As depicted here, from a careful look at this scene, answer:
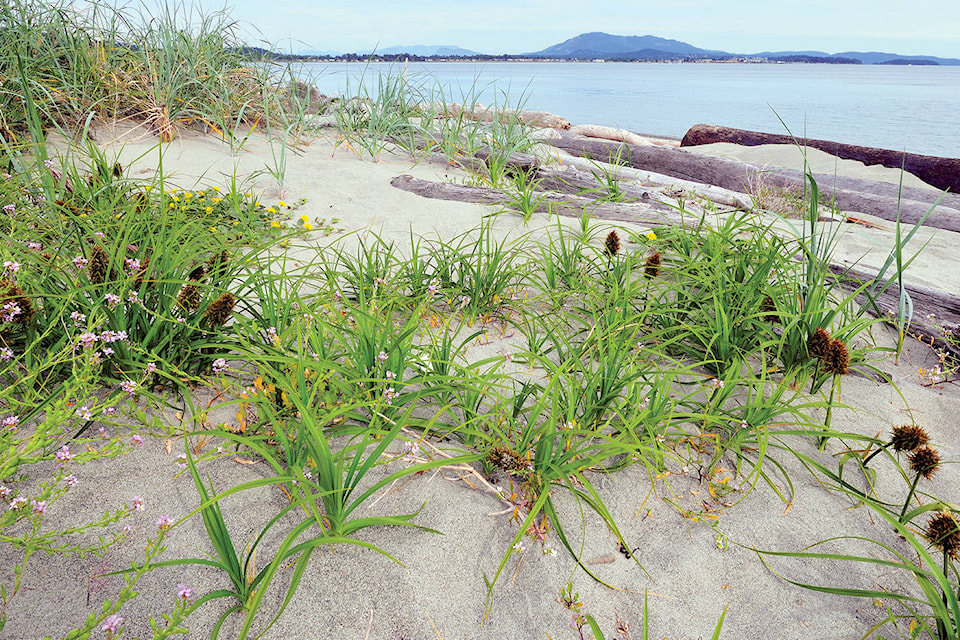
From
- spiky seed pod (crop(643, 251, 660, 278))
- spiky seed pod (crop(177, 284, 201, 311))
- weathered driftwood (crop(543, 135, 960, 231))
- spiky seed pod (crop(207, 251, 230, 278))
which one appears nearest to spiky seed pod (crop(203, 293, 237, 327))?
spiky seed pod (crop(177, 284, 201, 311))

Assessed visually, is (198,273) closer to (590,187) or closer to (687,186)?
(590,187)

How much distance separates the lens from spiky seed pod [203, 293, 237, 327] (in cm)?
179

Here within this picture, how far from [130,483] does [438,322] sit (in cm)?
137

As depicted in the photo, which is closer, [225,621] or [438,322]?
[225,621]

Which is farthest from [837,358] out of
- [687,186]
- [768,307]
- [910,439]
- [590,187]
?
[687,186]

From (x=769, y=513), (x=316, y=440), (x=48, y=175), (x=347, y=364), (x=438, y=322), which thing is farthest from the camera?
(x=48, y=175)

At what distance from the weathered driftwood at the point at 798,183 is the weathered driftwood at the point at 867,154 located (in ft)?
1.24

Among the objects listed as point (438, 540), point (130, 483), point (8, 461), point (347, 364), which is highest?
point (8, 461)

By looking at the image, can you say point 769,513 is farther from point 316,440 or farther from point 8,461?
point 8,461

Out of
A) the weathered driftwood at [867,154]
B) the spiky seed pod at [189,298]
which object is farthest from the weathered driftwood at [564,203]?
the weathered driftwood at [867,154]

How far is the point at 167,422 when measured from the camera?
1.73 metres

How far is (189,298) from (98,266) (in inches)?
12.5

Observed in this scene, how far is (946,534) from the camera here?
4.28 feet

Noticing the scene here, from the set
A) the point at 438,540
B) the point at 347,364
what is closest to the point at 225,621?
the point at 438,540
